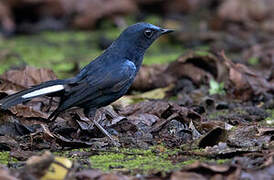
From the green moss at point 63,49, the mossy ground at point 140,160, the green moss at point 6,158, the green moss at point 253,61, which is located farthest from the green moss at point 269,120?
the green moss at point 63,49

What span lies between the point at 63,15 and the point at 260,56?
208 inches

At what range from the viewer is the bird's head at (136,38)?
622 centimetres

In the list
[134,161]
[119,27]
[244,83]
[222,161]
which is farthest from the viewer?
[119,27]

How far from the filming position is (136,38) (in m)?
6.31

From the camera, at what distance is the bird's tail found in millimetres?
5107

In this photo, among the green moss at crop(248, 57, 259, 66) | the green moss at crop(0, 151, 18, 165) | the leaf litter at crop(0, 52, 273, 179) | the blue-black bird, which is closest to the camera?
the leaf litter at crop(0, 52, 273, 179)

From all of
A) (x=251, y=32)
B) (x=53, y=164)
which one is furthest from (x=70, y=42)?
(x=53, y=164)

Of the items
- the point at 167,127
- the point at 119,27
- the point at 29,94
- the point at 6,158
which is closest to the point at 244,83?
the point at 167,127

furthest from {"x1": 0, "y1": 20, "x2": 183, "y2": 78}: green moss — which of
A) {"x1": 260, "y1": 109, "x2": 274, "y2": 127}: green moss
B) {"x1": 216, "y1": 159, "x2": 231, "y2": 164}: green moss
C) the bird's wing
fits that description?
{"x1": 216, "y1": 159, "x2": 231, "y2": 164}: green moss

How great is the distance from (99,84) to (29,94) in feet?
2.81

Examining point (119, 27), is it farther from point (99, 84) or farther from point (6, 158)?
point (6, 158)

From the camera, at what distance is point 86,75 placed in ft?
19.0

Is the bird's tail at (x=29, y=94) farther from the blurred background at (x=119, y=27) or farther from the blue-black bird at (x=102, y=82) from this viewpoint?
the blurred background at (x=119, y=27)

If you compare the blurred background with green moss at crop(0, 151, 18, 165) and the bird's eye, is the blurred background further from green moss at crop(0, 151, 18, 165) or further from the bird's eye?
green moss at crop(0, 151, 18, 165)
